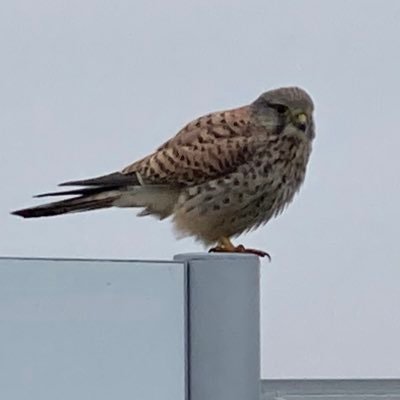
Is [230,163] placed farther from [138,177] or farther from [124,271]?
[124,271]

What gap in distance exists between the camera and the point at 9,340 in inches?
66.8

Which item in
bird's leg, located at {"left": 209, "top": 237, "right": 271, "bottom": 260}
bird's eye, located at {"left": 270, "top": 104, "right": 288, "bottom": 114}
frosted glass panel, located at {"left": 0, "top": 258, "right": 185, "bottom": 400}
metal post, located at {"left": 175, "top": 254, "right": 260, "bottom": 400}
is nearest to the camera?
frosted glass panel, located at {"left": 0, "top": 258, "right": 185, "bottom": 400}

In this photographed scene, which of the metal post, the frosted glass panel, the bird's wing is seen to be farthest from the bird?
the frosted glass panel

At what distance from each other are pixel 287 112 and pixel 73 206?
829mm

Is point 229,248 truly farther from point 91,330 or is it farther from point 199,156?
point 91,330

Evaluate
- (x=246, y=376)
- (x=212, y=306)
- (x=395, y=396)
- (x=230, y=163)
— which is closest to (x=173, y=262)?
(x=212, y=306)

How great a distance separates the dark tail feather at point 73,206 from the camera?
3600 millimetres

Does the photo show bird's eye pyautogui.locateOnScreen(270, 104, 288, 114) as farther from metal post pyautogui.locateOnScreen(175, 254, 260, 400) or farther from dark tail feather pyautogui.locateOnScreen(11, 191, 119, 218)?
metal post pyautogui.locateOnScreen(175, 254, 260, 400)

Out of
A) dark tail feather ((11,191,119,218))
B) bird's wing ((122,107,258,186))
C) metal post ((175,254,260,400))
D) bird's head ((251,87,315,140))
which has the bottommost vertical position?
metal post ((175,254,260,400))

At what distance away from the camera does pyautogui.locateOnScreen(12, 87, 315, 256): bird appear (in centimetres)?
384

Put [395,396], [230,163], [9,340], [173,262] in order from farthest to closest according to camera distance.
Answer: [230,163], [395,396], [173,262], [9,340]

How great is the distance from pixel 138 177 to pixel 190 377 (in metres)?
2.09

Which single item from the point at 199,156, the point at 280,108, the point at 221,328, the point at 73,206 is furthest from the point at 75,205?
the point at 221,328

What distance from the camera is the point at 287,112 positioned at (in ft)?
13.2
